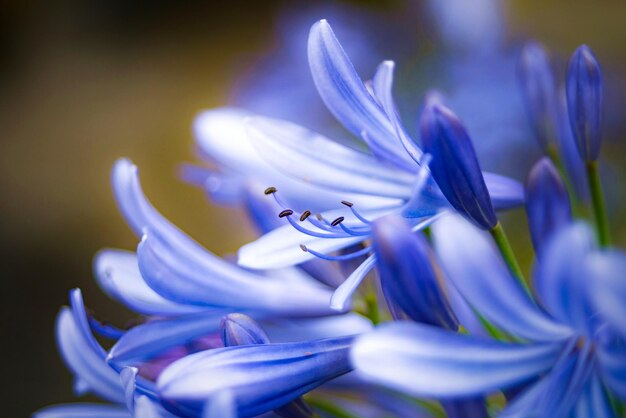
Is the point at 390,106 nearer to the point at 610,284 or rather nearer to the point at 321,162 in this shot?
the point at 321,162

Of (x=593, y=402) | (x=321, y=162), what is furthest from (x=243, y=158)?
(x=593, y=402)

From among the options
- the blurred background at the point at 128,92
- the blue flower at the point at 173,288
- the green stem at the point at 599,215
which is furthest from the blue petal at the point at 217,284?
the blurred background at the point at 128,92

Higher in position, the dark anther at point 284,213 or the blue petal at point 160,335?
the dark anther at point 284,213

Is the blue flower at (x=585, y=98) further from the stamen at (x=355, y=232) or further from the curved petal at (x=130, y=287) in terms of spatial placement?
the curved petal at (x=130, y=287)

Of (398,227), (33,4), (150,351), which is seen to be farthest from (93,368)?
(33,4)

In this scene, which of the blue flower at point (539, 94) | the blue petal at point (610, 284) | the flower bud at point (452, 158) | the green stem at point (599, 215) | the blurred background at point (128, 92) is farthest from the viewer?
the blurred background at point (128, 92)

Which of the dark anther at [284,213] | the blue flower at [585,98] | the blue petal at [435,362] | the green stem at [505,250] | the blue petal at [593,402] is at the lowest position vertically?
the blue petal at [593,402]

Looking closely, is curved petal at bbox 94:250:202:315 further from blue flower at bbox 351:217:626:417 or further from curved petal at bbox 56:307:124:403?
blue flower at bbox 351:217:626:417
